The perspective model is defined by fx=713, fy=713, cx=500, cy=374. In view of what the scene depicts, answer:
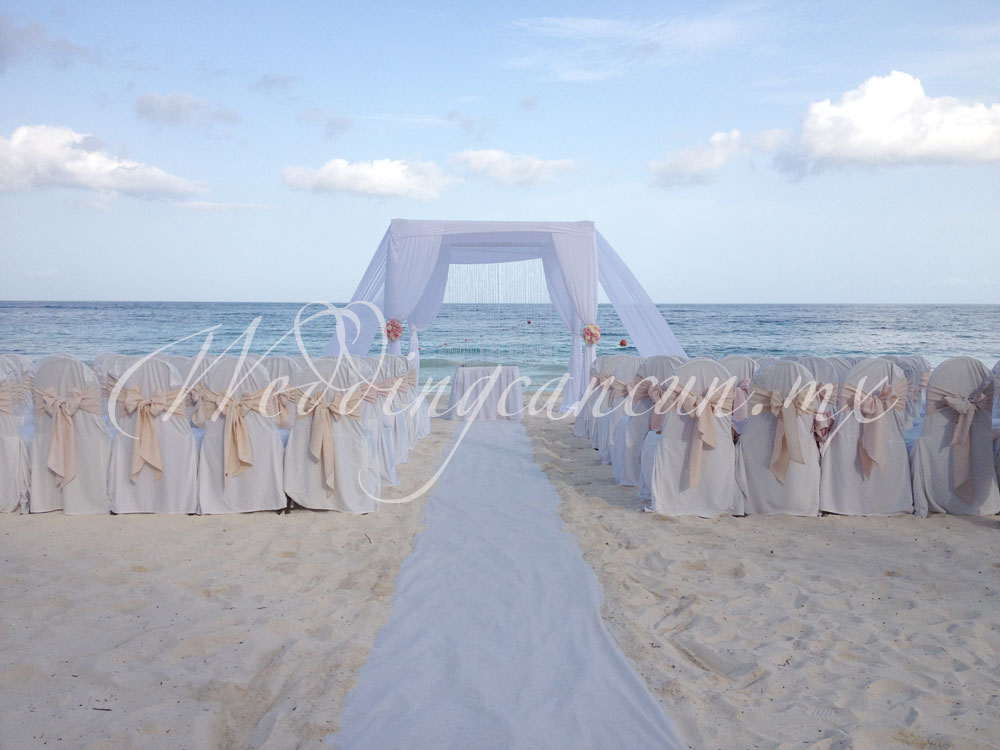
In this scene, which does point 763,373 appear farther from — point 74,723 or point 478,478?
point 74,723

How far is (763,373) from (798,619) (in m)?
2.06

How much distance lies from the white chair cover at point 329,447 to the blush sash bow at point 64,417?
1291mm

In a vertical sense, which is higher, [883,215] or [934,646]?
[883,215]

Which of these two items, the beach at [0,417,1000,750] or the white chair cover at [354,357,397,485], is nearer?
the beach at [0,417,1000,750]

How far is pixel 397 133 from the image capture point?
48.9 ft

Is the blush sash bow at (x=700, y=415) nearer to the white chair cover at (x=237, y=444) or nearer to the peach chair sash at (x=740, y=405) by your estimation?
the peach chair sash at (x=740, y=405)

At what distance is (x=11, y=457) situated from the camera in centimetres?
464

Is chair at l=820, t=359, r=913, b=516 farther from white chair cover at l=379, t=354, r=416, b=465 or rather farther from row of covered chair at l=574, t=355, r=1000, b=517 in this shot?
white chair cover at l=379, t=354, r=416, b=465

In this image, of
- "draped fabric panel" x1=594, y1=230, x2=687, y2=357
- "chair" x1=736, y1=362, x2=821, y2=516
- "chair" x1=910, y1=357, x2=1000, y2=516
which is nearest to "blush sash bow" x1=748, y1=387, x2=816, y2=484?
"chair" x1=736, y1=362, x2=821, y2=516

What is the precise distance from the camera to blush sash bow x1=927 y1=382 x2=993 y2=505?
4684 mm

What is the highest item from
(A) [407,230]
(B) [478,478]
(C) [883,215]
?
(C) [883,215]

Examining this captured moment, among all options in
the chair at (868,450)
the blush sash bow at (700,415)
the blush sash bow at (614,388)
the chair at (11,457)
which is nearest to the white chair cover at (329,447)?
the chair at (11,457)

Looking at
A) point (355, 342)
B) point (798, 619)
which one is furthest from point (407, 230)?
point (798, 619)

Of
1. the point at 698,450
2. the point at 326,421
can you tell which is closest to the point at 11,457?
the point at 326,421
